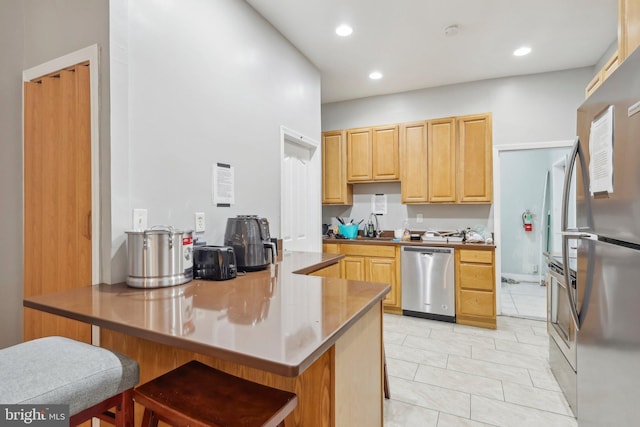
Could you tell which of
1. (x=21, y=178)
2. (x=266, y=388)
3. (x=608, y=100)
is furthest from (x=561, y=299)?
(x=21, y=178)

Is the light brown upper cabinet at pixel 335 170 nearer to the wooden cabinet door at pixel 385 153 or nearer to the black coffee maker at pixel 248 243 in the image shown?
the wooden cabinet door at pixel 385 153

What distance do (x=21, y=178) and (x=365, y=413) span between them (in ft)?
8.18

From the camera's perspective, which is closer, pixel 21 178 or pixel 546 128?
pixel 21 178

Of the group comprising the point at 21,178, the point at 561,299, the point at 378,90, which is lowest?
the point at 561,299

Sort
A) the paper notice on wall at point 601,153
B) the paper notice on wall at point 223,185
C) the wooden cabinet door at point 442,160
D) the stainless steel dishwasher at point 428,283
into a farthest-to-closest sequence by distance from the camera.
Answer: the wooden cabinet door at point 442,160 → the stainless steel dishwasher at point 428,283 → the paper notice on wall at point 223,185 → the paper notice on wall at point 601,153

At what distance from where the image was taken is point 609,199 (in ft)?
3.98

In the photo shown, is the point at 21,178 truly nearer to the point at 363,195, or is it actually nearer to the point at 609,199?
the point at 609,199

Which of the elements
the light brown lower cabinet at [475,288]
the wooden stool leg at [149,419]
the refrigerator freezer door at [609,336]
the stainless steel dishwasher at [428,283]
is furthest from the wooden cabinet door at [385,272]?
the wooden stool leg at [149,419]

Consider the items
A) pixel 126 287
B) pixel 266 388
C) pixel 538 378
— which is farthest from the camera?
pixel 538 378

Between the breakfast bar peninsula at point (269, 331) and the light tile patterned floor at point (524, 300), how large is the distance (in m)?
3.42

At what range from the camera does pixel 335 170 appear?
15.3ft

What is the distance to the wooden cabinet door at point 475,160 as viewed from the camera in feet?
12.5

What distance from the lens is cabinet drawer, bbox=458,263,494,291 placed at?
3531mm

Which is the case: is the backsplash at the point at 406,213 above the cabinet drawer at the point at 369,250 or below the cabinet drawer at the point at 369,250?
above
